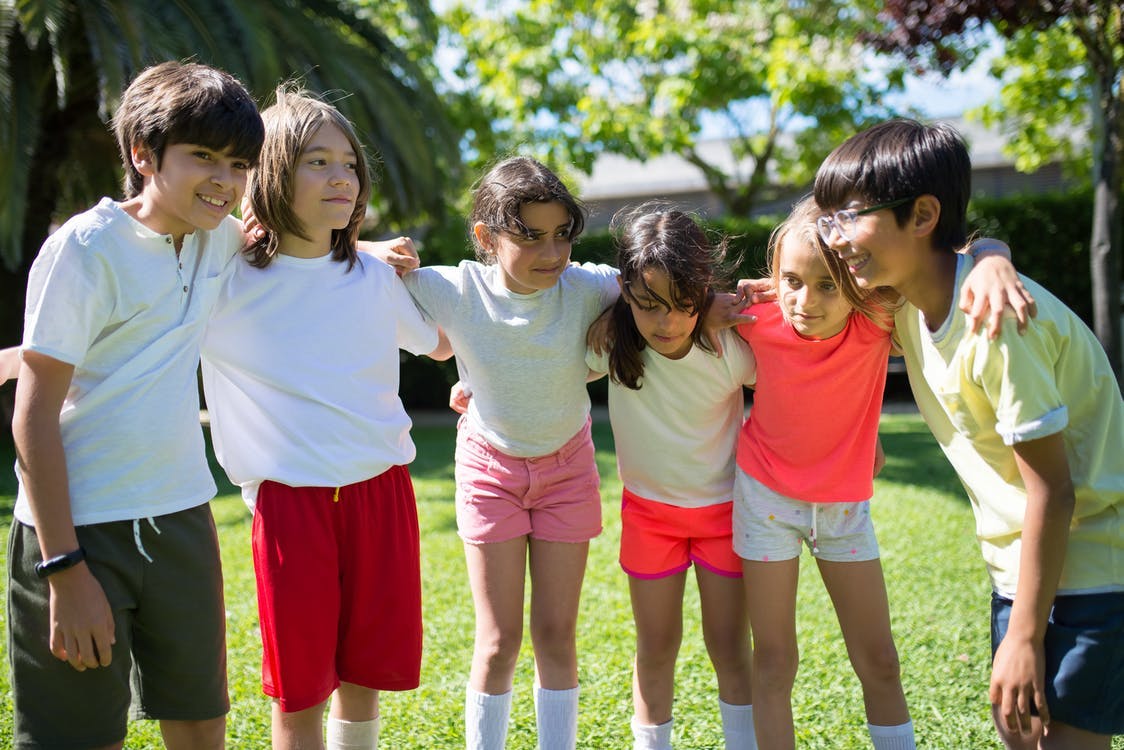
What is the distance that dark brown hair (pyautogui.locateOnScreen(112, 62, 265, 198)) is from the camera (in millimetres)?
2162

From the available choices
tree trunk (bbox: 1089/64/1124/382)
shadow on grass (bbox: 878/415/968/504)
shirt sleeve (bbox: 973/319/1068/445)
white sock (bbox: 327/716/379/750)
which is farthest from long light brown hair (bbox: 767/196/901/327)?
tree trunk (bbox: 1089/64/1124/382)

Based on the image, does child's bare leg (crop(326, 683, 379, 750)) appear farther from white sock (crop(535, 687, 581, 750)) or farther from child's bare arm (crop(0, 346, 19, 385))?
child's bare arm (crop(0, 346, 19, 385))

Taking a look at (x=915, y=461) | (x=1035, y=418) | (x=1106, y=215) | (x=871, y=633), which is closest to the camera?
(x=1035, y=418)

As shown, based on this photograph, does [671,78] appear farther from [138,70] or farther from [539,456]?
[539,456]

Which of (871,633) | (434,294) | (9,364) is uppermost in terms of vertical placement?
(434,294)

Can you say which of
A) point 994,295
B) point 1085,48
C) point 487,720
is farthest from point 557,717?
point 1085,48

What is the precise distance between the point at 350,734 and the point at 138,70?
6110 millimetres

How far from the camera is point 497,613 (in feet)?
8.81

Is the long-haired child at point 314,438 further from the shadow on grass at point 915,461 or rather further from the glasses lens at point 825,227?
the shadow on grass at point 915,461

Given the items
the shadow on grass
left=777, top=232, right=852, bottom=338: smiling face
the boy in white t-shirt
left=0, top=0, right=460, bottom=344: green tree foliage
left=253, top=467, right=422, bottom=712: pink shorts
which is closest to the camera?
the boy in white t-shirt

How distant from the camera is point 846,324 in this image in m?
2.60

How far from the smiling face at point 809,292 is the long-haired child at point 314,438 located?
3.47 feet

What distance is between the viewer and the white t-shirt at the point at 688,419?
2.70 metres

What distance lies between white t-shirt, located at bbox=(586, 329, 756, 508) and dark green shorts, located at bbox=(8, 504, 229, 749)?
1158 mm
